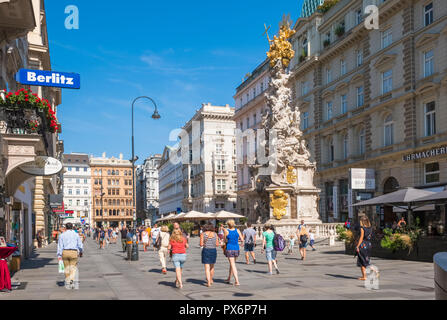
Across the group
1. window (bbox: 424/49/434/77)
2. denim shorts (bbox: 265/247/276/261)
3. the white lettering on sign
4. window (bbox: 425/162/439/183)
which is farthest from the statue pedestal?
the white lettering on sign

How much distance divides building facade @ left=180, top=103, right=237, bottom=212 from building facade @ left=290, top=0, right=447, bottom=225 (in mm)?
30489

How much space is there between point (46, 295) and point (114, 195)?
420ft

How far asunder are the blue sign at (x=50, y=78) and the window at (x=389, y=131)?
27.5 meters

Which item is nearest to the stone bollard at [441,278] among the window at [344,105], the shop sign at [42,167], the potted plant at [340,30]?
the shop sign at [42,167]

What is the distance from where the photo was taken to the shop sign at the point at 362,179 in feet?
117

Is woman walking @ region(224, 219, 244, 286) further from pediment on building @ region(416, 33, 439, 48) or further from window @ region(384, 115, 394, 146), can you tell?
window @ region(384, 115, 394, 146)

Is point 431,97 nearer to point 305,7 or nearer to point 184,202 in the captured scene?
point 305,7

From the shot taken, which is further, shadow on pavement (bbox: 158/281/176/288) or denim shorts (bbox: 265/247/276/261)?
denim shorts (bbox: 265/247/276/261)

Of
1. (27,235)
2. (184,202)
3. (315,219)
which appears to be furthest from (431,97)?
(184,202)

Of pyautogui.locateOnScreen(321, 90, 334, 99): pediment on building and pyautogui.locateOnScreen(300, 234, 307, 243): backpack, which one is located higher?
pyautogui.locateOnScreen(321, 90, 334, 99): pediment on building

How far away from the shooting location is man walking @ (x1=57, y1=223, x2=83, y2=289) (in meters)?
12.1

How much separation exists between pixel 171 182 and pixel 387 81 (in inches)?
3057

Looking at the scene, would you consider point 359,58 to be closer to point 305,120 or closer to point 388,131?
point 388,131

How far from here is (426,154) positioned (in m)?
31.8
